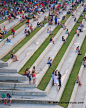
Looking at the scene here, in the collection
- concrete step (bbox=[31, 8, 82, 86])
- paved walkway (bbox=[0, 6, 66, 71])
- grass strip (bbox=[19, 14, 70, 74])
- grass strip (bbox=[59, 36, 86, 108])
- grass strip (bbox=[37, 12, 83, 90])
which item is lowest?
grass strip (bbox=[59, 36, 86, 108])

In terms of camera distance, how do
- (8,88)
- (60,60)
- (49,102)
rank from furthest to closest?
(60,60) → (8,88) → (49,102)

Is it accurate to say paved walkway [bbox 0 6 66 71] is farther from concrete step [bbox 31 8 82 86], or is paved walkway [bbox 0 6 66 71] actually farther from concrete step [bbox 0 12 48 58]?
concrete step [bbox 0 12 48 58]

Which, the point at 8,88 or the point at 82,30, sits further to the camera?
the point at 82,30

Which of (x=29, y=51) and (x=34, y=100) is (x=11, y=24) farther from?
(x=34, y=100)

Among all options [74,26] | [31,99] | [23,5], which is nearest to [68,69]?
[31,99]

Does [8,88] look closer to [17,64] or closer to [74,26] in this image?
[17,64]

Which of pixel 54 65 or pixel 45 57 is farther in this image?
pixel 45 57

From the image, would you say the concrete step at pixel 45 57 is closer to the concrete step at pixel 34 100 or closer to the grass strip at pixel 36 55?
the grass strip at pixel 36 55

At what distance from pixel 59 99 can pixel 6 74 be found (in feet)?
23.3

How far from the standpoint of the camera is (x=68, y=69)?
3638 cm

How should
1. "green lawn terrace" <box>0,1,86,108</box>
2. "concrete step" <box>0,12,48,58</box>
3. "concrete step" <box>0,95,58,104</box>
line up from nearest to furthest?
"concrete step" <box>0,95,58,104</box>
"green lawn terrace" <box>0,1,86,108</box>
"concrete step" <box>0,12,48,58</box>

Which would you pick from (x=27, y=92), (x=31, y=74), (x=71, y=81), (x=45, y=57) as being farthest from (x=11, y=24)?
(x=27, y=92)

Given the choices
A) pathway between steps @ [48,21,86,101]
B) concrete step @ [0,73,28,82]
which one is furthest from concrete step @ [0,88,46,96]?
concrete step @ [0,73,28,82]

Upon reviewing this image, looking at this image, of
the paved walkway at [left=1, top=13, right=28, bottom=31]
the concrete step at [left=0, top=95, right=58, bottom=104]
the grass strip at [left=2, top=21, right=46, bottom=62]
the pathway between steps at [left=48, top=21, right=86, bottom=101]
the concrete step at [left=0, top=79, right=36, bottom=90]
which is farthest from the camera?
the paved walkway at [left=1, top=13, right=28, bottom=31]
